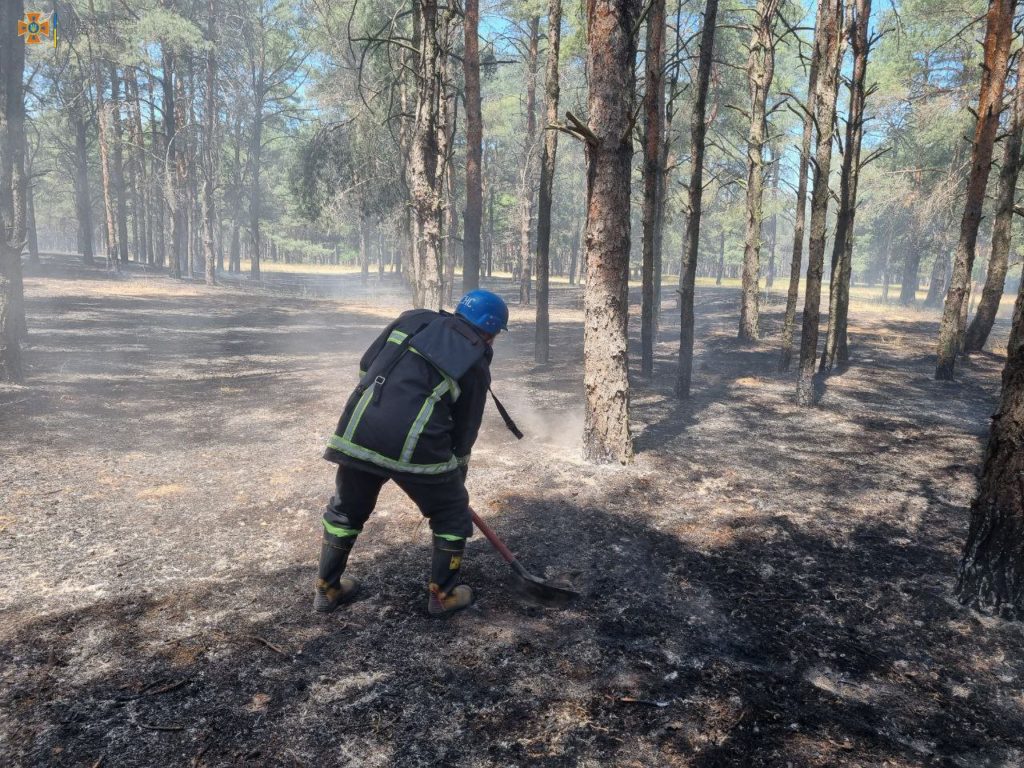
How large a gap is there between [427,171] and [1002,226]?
1180cm

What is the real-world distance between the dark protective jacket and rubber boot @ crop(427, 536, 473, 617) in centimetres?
47

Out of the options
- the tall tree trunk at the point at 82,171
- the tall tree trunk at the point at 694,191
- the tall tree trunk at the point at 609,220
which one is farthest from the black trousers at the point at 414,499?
the tall tree trunk at the point at 82,171

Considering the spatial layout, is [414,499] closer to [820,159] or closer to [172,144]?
[820,159]

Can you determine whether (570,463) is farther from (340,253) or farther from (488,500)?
(340,253)

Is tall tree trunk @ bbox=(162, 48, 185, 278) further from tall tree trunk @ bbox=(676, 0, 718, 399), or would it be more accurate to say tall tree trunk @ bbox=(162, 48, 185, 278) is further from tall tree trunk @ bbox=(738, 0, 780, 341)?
tall tree trunk @ bbox=(676, 0, 718, 399)

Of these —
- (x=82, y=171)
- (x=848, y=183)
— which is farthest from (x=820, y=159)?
(x=82, y=171)

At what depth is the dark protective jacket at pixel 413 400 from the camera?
10.8 feet

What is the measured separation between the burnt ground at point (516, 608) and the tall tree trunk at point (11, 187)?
76 cm

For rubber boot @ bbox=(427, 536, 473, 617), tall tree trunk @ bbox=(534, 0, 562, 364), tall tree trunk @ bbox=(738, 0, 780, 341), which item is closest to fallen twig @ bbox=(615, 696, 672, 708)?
rubber boot @ bbox=(427, 536, 473, 617)

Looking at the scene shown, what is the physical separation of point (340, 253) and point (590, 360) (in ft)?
228

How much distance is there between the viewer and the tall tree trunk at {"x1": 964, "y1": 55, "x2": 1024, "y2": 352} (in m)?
11.5

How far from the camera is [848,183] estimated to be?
10.3 metres

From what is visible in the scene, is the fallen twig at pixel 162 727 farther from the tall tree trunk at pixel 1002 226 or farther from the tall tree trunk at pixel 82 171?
the tall tree trunk at pixel 82 171

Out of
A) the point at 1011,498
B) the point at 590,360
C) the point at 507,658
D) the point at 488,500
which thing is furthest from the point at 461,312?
the point at 1011,498
